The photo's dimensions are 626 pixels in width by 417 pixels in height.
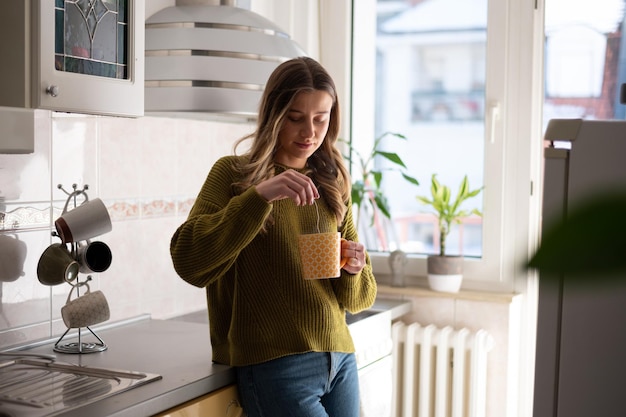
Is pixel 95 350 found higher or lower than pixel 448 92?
lower

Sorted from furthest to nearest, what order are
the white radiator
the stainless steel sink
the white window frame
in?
the white window frame < the white radiator < the stainless steel sink

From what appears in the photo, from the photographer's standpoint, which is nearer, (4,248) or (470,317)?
(4,248)

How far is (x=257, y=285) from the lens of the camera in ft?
5.71

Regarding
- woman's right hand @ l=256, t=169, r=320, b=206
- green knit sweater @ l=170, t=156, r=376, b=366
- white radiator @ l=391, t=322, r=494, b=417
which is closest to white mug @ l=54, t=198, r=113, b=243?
green knit sweater @ l=170, t=156, r=376, b=366

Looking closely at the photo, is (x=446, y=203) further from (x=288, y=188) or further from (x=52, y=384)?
(x=52, y=384)

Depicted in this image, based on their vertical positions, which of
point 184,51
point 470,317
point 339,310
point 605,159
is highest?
point 184,51

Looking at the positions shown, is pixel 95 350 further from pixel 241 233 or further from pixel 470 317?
pixel 470 317

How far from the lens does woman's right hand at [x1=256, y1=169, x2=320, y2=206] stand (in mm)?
1587

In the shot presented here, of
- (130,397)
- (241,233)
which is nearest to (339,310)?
(241,233)

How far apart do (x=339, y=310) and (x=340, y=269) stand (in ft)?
0.35

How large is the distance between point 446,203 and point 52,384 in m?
1.75

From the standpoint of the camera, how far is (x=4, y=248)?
6.08 ft

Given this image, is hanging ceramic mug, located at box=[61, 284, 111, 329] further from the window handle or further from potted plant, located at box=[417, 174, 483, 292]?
the window handle

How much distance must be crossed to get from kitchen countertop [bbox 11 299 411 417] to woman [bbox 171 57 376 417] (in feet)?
0.28
